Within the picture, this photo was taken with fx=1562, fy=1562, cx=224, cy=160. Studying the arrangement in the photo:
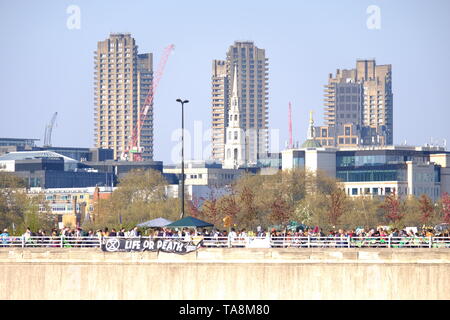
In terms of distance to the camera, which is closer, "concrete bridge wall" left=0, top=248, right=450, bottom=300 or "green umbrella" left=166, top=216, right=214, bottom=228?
"concrete bridge wall" left=0, top=248, right=450, bottom=300

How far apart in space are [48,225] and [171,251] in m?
97.4

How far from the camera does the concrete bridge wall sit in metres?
78.2

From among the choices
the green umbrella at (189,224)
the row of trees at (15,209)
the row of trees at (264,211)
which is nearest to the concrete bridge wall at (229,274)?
the green umbrella at (189,224)

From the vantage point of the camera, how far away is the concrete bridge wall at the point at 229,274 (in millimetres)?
78250

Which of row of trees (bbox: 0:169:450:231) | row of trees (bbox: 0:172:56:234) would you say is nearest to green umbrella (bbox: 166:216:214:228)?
row of trees (bbox: 0:169:450:231)

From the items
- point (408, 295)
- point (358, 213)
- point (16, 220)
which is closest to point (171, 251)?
point (408, 295)

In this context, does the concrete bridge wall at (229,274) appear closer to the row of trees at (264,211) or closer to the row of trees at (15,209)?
the row of trees at (264,211)

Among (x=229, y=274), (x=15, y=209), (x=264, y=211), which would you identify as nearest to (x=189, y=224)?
(x=229, y=274)

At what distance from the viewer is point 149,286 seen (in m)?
79.4

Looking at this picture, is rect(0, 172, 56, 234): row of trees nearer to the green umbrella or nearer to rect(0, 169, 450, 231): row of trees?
rect(0, 169, 450, 231): row of trees

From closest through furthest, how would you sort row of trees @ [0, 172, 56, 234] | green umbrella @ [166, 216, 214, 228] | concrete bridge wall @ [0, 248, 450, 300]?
1. concrete bridge wall @ [0, 248, 450, 300]
2. green umbrella @ [166, 216, 214, 228]
3. row of trees @ [0, 172, 56, 234]

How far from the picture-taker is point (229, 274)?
79.1 meters

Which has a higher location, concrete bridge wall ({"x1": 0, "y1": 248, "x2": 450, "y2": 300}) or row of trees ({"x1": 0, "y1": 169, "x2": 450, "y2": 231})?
row of trees ({"x1": 0, "y1": 169, "x2": 450, "y2": 231})
